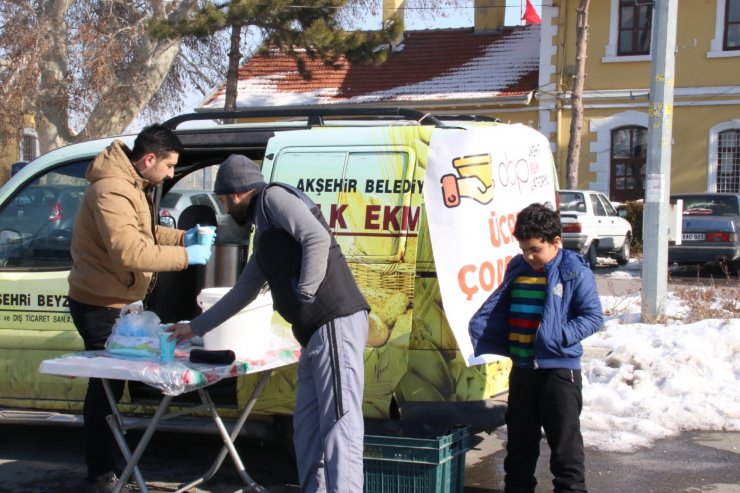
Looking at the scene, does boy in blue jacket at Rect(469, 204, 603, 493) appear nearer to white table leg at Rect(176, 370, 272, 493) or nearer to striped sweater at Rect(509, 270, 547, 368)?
striped sweater at Rect(509, 270, 547, 368)

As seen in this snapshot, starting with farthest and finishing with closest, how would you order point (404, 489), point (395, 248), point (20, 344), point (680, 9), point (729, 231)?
point (680, 9) < point (729, 231) < point (20, 344) < point (395, 248) < point (404, 489)

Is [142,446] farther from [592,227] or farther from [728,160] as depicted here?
[728,160]

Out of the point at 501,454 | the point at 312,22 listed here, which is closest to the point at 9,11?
the point at 312,22

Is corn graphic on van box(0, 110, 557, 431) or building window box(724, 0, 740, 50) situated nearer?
corn graphic on van box(0, 110, 557, 431)

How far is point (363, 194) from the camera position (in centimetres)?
499

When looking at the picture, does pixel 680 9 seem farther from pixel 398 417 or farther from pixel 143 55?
pixel 398 417

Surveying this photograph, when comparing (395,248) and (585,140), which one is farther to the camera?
(585,140)

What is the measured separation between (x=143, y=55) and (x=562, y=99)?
11307 millimetres

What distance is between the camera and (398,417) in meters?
4.98

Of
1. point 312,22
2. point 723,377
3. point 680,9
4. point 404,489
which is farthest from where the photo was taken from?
point 680,9

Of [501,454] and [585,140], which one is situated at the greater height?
[585,140]

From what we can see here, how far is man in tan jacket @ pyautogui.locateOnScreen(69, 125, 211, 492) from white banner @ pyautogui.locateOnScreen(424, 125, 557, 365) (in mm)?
1229

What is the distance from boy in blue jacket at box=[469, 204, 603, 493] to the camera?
4.45 meters

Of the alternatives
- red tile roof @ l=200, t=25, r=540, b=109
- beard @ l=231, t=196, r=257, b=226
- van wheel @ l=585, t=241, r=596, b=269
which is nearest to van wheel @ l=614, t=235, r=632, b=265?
van wheel @ l=585, t=241, r=596, b=269
